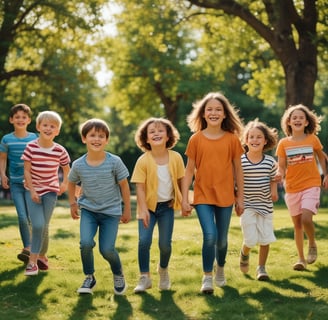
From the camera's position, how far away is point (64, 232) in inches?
562

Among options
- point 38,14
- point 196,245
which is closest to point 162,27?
point 38,14

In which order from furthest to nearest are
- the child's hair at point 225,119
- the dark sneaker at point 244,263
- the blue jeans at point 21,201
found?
1. the blue jeans at point 21,201
2. the dark sneaker at point 244,263
3. the child's hair at point 225,119

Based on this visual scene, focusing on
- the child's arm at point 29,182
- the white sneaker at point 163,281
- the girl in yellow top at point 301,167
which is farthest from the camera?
the girl in yellow top at point 301,167

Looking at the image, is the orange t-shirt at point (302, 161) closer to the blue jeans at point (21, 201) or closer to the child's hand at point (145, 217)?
the child's hand at point (145, 217)

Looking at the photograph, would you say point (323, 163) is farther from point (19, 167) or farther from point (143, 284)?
point (19, 167)

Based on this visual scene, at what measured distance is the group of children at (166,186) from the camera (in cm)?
759

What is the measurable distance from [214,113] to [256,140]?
992 millimetres

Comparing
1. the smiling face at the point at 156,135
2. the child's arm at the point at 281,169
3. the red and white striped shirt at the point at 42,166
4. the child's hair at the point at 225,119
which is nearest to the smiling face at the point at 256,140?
the child's arm at the point at 281,169

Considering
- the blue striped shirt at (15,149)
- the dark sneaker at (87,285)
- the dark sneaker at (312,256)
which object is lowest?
the dark sneaker at (87,285)

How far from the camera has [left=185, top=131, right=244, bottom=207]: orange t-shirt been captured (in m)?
7.79

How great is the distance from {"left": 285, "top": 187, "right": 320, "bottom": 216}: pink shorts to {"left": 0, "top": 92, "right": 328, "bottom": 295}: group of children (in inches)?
0.6

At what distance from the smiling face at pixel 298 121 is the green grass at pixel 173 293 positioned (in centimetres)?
186

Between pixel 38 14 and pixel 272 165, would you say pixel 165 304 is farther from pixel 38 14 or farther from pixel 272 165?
pixel 38 14

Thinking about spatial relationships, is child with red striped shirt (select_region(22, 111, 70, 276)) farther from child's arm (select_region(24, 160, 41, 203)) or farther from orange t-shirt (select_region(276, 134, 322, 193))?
orange t-shirt (select_region(276, 134, 322, 193))
